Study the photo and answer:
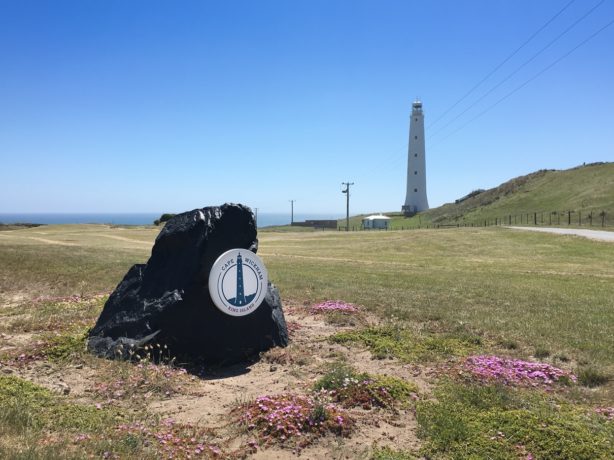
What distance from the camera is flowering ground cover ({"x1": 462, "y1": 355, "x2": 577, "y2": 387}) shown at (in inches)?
277

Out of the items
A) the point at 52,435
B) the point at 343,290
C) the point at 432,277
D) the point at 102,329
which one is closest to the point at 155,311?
the point at 102,329

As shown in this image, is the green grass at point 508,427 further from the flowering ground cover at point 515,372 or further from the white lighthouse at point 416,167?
the white lighthouse at point 416,167

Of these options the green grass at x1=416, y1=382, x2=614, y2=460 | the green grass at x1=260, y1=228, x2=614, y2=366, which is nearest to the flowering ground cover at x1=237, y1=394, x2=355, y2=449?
the green grass at x1=416, y1=382, x2=614, y2=460

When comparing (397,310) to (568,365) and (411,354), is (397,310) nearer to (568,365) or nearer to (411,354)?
(411,354)

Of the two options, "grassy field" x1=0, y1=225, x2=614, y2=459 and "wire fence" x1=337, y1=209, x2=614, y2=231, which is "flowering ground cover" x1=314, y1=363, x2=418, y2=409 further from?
"wire fence" x1=337, y1=209, x2=614, y2=231

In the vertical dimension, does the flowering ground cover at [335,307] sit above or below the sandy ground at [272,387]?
above

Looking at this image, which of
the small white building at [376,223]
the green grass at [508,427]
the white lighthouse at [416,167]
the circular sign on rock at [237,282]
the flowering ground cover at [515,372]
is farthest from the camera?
the white lighthouse at [416,167]

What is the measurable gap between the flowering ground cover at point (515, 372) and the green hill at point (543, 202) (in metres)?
59.8


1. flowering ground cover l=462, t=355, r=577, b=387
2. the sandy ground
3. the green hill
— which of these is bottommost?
the sandy ground

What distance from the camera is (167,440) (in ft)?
16.5

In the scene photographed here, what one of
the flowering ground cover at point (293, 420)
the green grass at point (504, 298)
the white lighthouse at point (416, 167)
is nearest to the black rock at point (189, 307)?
the flowering ground cover at point (293, 420)

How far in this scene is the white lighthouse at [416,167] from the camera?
122250 millimetres

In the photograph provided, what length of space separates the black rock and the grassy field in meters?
0.64

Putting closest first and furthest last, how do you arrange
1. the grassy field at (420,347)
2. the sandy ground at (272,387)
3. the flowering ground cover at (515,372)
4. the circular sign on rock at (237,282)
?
the grassy field at (420,347) → the sandy ground at (272,387) → the flowering ground cover at (515,372) → the circular sign on rock at (237,282)
